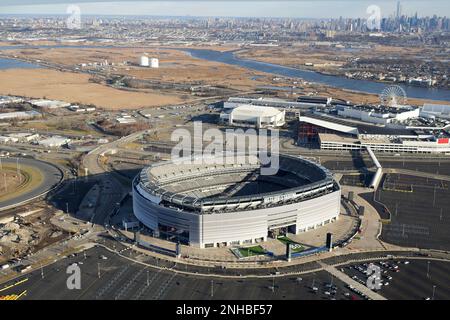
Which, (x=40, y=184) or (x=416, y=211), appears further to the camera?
(x=40, y=184)

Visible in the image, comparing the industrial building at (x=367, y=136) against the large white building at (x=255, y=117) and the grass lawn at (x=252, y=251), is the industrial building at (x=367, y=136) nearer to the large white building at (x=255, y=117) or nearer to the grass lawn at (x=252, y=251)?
the large white building at (x=255, y=117)

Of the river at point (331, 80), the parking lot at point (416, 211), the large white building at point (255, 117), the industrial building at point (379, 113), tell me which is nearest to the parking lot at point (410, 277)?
the parking lot at point (416, 211)

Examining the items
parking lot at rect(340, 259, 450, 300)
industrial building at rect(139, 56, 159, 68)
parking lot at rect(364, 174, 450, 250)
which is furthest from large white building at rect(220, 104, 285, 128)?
industrial building at rect(139, 56, 159, 68)

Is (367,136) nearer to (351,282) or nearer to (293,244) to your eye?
(293,244)

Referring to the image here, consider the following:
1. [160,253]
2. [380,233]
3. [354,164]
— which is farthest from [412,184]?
[160,253]

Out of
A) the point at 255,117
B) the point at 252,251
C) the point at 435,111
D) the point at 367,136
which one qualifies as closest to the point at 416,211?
the point at 252,251
